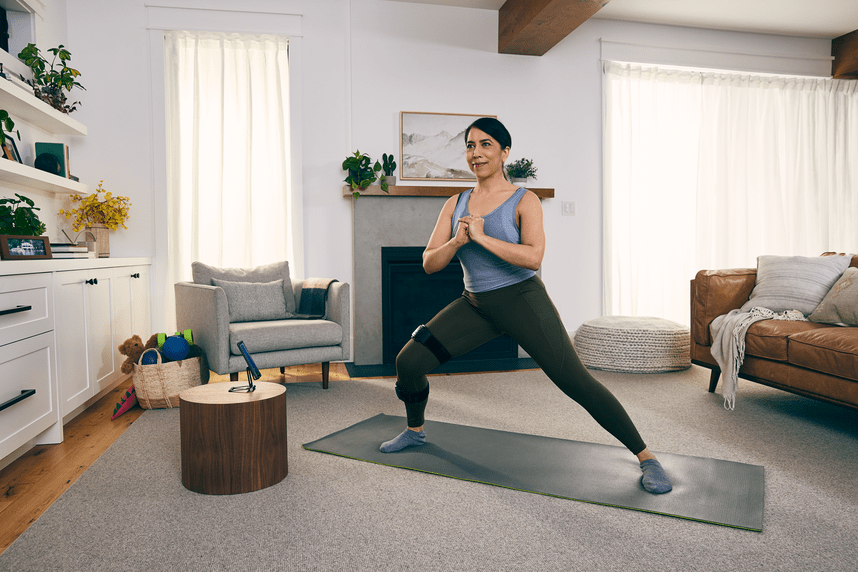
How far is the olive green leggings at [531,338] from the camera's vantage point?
1771 millimetres

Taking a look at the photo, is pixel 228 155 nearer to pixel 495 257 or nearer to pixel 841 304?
pixel 495 257

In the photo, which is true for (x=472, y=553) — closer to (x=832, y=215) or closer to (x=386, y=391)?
(x=386, y=391)

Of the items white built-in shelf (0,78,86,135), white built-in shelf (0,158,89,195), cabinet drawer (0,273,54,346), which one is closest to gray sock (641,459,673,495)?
cabinet drawer (0,273,54,346)

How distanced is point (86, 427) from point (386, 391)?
5.24 ft

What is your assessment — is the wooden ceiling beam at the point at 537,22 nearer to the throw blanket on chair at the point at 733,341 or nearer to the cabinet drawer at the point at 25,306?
the throw blanket on chair at the point at 733,341

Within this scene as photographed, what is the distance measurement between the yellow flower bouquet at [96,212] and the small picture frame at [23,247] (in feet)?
4.15

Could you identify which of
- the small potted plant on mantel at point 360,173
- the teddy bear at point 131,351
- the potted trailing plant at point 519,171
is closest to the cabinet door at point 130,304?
the teddy bear at point 131,351

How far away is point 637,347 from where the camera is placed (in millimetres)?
3719

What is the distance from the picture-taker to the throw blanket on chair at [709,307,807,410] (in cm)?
290

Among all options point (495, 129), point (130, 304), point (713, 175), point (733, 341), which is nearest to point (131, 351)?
point (130, 304)

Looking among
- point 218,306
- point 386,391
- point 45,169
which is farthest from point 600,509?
point 45,169

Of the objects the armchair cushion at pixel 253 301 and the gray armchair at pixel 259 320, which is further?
the armchair cushion at pixel 253 301

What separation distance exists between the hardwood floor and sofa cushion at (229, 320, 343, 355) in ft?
2.17

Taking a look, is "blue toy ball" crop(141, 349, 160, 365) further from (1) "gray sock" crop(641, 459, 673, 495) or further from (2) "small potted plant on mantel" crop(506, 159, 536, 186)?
(2) "small potted plant on mantel" crop(506, 159, 536, 186)
